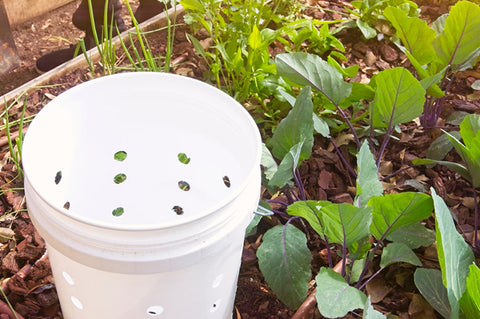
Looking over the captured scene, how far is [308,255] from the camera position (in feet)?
3.85

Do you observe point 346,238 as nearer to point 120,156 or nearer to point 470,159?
point 470,159

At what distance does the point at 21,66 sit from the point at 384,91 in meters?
1.26

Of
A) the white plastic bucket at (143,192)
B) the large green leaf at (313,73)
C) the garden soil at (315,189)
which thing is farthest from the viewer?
the large green leaf at (313,73)

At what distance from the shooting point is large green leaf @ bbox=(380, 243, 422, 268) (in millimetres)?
1167

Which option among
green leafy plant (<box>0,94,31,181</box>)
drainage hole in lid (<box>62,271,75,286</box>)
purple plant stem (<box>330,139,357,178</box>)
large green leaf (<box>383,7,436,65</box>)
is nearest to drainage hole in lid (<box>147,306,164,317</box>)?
drainage hole in lid (<box>62,271,75,286</box>)

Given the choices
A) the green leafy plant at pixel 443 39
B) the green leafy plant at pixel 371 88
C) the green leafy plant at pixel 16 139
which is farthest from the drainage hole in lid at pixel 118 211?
the green leafy plant at pixel 443 39

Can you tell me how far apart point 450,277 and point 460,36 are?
66 centimetres

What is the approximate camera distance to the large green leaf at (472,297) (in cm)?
97

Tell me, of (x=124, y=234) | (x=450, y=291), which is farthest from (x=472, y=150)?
(x=124, y=234)

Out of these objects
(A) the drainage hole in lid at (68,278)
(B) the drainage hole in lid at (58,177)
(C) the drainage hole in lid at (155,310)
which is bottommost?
(C) the drainage hole in lid at (155,310)

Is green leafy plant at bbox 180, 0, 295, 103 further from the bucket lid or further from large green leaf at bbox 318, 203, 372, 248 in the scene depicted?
large green leaf at bbox 318, 203, 372, 248

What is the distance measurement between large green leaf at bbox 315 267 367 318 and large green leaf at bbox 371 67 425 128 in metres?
0.43

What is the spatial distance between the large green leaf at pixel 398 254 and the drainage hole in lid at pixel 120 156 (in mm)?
562

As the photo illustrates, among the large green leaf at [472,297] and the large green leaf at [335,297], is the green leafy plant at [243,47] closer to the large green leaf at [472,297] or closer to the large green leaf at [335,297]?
the large green leaf at [335,297]
